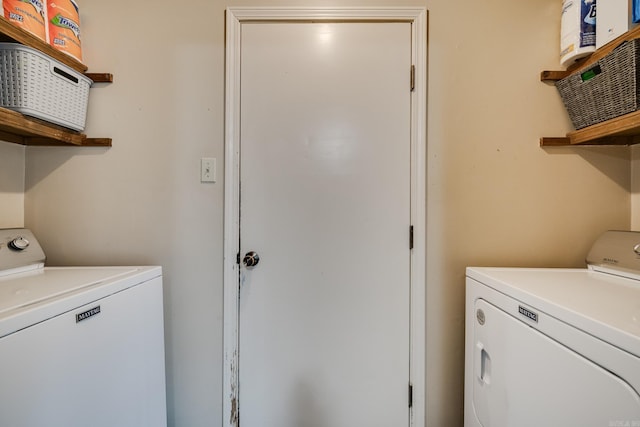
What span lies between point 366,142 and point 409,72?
0.37m

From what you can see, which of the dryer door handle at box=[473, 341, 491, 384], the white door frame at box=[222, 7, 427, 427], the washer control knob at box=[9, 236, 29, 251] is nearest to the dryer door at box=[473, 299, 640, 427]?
the dryer door handle at box=[473, 341, 491, 384]

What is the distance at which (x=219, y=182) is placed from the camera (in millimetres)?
1175

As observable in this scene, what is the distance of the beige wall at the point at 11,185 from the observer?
1096mm

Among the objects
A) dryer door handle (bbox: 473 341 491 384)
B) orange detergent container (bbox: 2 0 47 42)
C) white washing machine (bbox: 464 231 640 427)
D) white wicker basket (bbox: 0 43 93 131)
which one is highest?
orange detergent container (bbox: 2 0 47 42)

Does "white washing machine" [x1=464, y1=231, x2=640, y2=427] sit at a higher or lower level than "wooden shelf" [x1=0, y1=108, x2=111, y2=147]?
lower

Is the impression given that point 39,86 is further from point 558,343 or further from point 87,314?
point 558,343

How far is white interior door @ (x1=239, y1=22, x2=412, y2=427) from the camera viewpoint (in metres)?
1.15

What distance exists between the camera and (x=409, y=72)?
45.2 inches

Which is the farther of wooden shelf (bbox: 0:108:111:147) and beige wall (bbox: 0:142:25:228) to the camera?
beige wall (bbox: 0:142:25:228)

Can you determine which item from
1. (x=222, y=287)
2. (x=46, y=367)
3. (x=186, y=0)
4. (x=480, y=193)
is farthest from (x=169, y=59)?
(x=480, y=193)

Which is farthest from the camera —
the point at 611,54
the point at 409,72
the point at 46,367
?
the point at 409,72

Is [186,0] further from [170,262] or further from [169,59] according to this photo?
[170,262]

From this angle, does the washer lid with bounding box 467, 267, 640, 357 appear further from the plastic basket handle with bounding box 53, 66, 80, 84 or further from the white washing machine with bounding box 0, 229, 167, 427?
the plastic basket handle with bounding box 53, 66, 80, 84

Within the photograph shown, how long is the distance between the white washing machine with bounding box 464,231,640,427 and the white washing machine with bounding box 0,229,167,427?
4.10 feet
